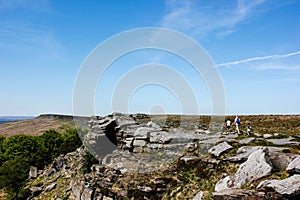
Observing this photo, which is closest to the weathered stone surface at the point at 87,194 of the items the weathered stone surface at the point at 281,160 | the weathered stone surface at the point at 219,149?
the weathered stone surface at the point at 219,149

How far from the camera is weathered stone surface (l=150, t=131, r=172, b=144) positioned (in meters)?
27.6

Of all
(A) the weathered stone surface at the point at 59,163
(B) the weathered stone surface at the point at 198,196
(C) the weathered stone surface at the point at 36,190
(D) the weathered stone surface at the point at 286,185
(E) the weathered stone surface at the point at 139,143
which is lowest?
(C) the weathered stone surface at the point at 36,190

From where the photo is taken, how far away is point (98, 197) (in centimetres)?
2028

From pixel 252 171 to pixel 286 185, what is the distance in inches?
106

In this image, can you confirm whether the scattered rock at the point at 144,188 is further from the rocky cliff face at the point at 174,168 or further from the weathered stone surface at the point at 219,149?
the weathered stone surface at the point at 219,149

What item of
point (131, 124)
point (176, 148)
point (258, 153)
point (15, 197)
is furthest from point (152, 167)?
point (15, 197)

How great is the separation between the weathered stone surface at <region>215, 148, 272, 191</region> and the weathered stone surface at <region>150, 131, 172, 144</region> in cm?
1219

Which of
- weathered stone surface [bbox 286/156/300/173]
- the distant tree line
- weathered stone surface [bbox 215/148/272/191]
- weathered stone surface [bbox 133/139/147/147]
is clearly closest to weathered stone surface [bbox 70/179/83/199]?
weathered stone surface [bbox 133/139/147/147]

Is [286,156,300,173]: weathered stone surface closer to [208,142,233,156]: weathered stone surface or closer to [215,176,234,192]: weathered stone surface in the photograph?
[215,176,234,192]: weathered stone surface

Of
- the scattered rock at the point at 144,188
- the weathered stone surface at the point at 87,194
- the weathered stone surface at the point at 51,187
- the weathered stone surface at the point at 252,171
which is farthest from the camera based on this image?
the weathered stone surface at the point at 51,187

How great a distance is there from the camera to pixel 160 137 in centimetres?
2820

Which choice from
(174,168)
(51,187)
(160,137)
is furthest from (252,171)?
(51,187)

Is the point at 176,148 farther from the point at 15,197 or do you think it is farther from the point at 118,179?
the point at 15,197

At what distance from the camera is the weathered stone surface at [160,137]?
90.4 ft
